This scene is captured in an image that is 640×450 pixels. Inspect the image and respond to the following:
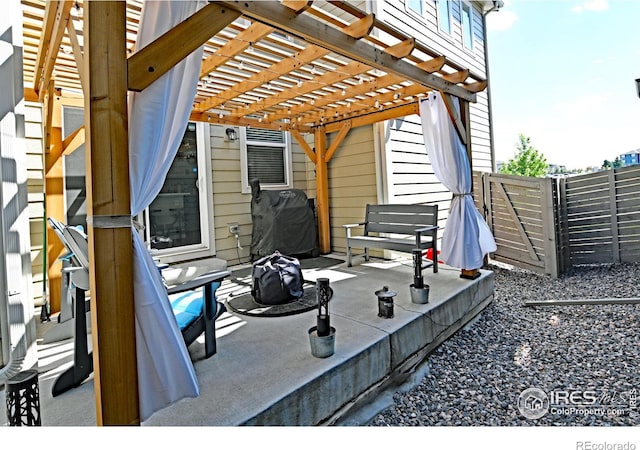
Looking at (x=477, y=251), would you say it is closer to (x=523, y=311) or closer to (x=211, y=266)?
(x=523, y=311)

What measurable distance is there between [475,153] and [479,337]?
218 inches

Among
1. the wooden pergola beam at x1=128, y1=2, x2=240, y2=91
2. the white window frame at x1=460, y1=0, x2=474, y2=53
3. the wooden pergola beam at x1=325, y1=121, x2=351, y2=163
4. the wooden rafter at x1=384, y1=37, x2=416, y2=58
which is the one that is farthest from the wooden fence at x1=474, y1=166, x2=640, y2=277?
the wooden pergola beam at x1=128, y1=2, x2=240, y2=91

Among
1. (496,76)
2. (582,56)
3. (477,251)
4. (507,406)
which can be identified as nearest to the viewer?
(507,406)

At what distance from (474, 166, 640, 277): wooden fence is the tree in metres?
11.1

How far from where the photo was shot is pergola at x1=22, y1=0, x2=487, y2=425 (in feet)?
4.63

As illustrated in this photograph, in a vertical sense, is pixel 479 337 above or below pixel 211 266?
below

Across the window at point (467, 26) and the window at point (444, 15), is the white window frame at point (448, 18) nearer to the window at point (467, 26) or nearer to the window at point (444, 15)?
the window at point (444, 15)

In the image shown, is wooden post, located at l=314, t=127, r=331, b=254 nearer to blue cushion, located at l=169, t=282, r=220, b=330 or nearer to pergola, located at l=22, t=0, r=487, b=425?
pergola, located at l=22, t=0, r=487, b=425

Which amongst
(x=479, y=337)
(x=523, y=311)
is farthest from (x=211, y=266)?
(x=523, y=311)

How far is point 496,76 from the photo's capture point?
8.55 meters

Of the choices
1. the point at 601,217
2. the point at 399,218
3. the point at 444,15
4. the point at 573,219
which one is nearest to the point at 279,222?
the point at 399,218

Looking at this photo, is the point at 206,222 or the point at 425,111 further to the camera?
the point at 206,222

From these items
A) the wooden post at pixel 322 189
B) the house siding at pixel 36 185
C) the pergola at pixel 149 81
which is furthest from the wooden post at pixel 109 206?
the wooden post at pixel 322 189
